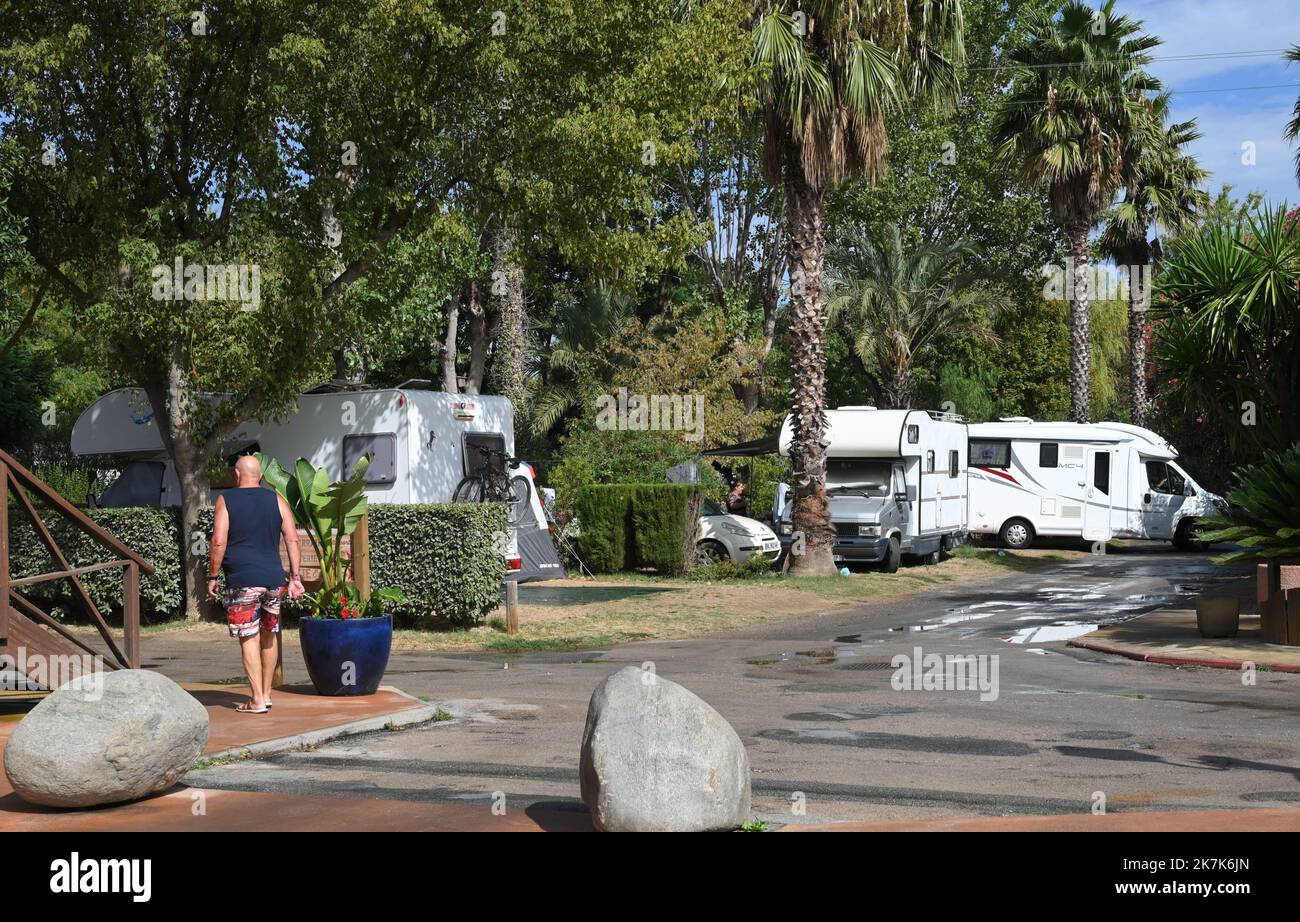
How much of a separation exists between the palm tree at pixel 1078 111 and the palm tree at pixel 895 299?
7095 millimetres

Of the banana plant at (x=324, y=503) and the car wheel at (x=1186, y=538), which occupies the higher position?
the banana plant at (x=324, y=503)

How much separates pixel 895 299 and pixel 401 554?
1001 inches

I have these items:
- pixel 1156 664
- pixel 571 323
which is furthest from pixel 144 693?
pixel 571 323

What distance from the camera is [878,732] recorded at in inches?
390

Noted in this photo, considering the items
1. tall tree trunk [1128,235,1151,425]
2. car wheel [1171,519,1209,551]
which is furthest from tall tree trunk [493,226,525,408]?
car wheel [1171,519,1209,551]

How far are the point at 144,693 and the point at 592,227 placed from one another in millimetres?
11964

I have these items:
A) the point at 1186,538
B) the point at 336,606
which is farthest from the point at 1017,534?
the point at 336,606

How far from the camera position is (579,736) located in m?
9.73

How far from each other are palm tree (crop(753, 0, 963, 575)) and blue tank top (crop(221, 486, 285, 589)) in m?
14.1

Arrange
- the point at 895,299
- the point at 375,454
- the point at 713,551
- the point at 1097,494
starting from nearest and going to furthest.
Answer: the point at 375,454
the point at 713,551
the point at 1097,494
the point at 895,299

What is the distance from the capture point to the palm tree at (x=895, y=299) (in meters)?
39.9

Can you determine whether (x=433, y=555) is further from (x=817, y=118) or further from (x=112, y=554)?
(x=817, y=118)

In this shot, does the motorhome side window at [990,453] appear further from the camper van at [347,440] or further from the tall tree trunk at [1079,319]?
the camper van at [347,440]

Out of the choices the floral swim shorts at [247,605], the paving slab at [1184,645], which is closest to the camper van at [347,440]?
the paving slab at [1184,645]
